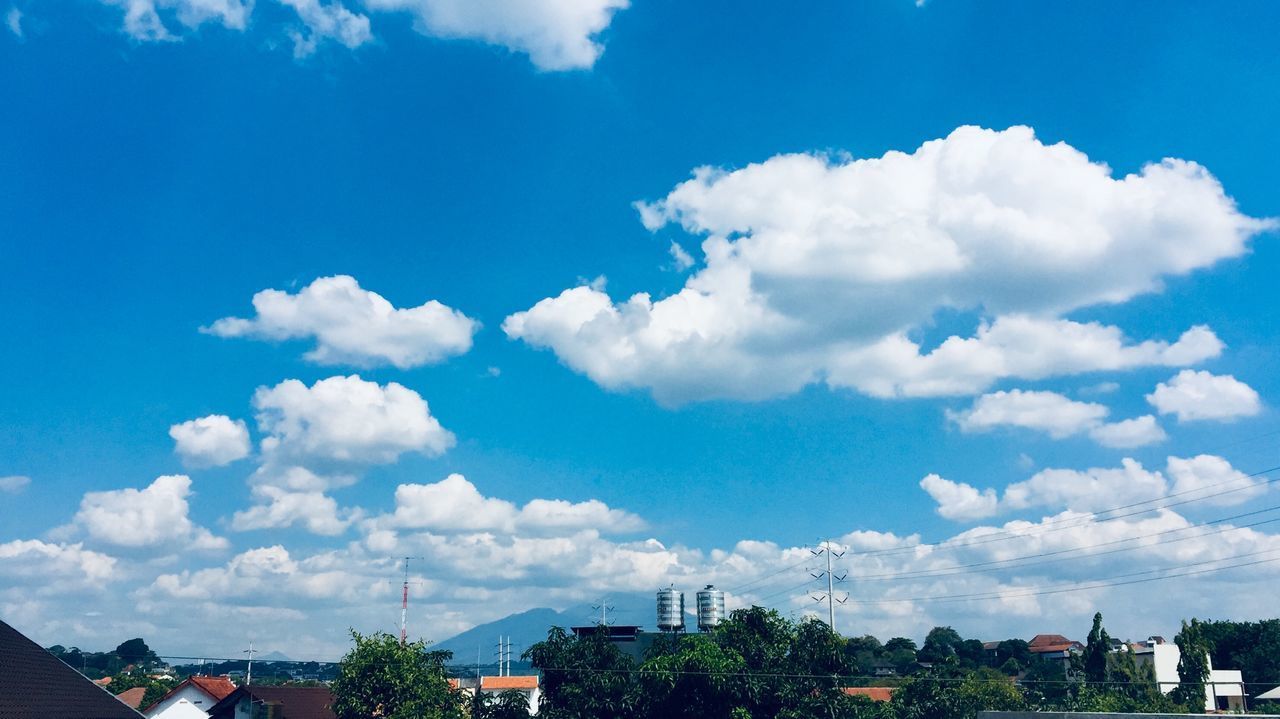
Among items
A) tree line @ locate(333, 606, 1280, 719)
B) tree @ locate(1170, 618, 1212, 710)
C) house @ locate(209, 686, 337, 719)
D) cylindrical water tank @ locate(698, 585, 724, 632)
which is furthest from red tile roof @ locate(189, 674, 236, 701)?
tree @ locate(1170, 618, 1212, 710)

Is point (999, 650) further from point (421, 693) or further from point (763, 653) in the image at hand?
point (421, 693)

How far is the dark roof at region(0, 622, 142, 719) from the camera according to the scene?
119ft

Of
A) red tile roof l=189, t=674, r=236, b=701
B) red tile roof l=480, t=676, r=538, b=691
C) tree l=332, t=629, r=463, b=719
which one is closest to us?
tree l=332, t=629, r=463, b=719

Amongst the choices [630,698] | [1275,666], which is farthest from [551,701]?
[1275,666]

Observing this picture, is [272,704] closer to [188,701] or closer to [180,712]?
[180,712]

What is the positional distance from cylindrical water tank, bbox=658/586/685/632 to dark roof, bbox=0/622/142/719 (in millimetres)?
89756

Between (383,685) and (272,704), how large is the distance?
22696mm

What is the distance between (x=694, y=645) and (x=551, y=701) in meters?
11.5

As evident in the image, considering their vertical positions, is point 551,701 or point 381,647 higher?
point 381,647

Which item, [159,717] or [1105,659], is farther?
[159,717]

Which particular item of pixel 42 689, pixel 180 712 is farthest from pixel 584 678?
pixel 180 712

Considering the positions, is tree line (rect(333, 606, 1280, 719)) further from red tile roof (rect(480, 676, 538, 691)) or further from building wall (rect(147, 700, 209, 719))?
red tile roof (rect(480, 676, 538, 691))

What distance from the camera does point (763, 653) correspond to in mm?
67438

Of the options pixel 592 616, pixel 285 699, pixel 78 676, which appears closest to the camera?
pixel 78 676
